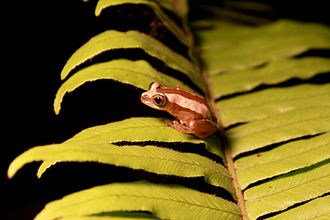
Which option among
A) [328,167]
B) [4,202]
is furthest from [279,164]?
[4,202]

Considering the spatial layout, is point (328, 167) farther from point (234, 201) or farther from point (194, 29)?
point (194, 29)

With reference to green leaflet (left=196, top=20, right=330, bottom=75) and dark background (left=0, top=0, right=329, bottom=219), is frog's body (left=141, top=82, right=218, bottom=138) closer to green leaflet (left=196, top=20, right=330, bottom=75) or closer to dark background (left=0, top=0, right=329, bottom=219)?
dark background (left=0, top=0, right=329, bottom=219)

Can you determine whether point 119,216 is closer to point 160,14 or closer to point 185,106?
point 185,106

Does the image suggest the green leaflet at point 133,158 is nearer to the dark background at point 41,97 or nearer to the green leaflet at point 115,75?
the green leaflet at point 115,75

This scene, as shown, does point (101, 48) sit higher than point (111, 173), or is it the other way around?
point (101, 48)

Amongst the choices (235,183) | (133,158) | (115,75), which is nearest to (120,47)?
(115,75)

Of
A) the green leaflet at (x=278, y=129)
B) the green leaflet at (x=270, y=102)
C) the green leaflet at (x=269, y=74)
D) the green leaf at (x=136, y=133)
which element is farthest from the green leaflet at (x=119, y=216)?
the green leaflet at (x=269, y=74)
